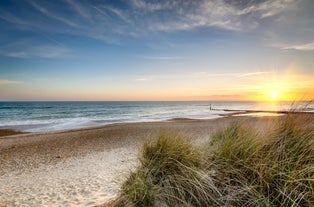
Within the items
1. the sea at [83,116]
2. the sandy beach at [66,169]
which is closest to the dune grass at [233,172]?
the sandy beach at [66,169]

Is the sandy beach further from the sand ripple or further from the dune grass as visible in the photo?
the dune grass

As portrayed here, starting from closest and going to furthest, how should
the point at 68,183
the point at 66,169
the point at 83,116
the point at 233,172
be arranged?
1. the point at 233,172
2. the point at 68,183
3. the point at 66,169
4. the point at 83,116

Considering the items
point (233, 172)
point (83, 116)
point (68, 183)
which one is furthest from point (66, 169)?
point (83, 116)

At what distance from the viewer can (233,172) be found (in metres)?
3.30

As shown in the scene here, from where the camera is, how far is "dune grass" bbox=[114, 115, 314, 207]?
9.26 feet

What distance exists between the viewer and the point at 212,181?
3254mm

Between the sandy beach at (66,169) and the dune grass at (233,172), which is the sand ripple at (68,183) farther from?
the dune grass at (233,172)

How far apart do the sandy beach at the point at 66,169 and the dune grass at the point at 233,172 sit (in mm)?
685

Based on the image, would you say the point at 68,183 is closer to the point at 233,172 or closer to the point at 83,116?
the point at 233,172

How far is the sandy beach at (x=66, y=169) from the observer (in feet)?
17.0

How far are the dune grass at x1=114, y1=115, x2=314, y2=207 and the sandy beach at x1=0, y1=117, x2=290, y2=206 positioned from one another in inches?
27.0

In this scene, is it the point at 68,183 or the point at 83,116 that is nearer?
the point at 68,183

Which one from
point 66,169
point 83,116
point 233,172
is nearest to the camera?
point 233,172

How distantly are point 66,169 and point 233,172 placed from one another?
6.67 m
